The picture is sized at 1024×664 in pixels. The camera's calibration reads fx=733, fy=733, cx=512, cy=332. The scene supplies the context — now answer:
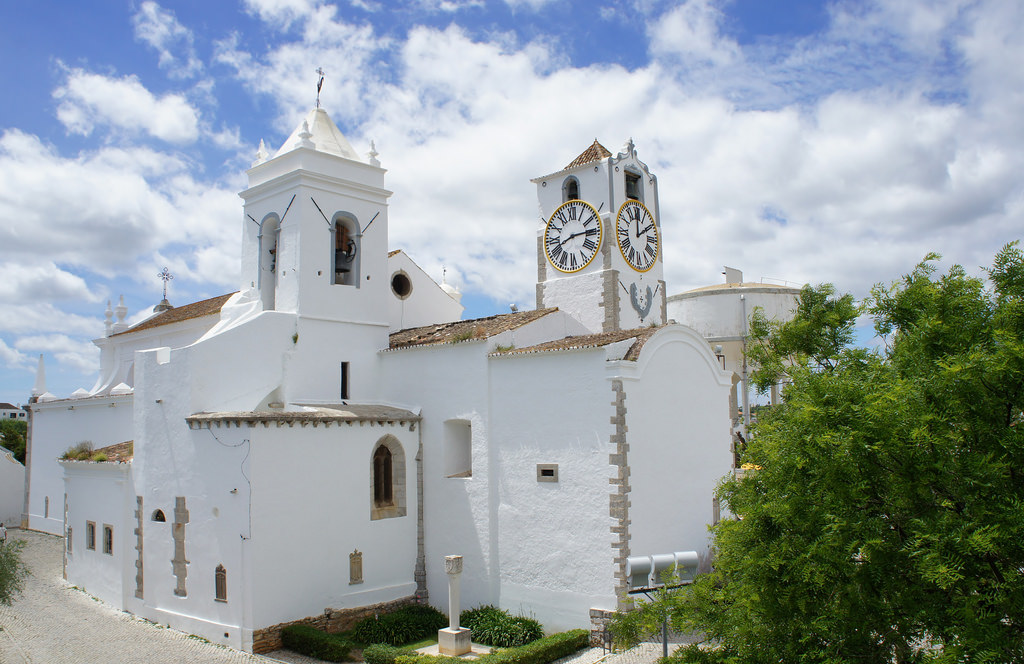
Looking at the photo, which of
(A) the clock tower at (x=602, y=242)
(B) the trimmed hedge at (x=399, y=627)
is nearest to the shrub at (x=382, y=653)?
(B) the trimmed hedge at (x=399, y=627)

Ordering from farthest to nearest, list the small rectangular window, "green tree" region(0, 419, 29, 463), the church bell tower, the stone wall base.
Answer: "green tree" region(0, 419, 29, 463) < the church bell tower < the small rectangular window < the stone wall base

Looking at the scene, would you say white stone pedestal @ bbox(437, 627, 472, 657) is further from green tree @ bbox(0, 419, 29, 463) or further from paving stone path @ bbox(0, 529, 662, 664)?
green tree @ bbox(0, 419, 29, 463)

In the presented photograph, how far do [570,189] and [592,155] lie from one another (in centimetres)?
121

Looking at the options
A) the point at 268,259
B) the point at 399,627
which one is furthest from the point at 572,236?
the point at 399,627

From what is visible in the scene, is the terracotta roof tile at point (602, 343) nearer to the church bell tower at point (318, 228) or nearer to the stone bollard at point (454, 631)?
the stone bollard at point (454, 631)

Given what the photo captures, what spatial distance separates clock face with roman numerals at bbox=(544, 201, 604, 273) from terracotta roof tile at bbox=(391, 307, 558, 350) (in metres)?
2.07

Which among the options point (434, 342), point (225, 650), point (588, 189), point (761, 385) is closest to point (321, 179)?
point (434, 342)

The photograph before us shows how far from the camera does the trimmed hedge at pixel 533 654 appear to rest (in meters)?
14.3

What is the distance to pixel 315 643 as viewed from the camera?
15.9 m

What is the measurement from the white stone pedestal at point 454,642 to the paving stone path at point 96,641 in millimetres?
2148

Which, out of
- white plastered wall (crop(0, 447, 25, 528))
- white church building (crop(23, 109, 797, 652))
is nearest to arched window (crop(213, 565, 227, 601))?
white church building (crop(23, 109, 797, 652))

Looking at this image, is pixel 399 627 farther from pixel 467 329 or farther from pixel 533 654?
pixel 467 329

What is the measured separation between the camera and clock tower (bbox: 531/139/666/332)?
21.2m

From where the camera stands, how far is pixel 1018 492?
7.09m
